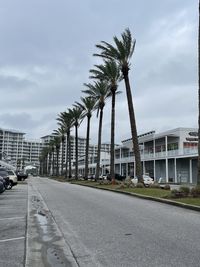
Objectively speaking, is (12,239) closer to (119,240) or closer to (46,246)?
(46,246)

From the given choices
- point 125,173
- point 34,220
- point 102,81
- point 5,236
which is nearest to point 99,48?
point 102,81

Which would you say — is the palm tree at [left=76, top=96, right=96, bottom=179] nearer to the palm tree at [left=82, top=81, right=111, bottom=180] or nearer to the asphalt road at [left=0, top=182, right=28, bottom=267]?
the palm tree at [left=82, top=81, right=111, bottom=180]

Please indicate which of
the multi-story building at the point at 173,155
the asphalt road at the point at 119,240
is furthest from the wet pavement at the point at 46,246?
the multi-story building at the point at 173,155

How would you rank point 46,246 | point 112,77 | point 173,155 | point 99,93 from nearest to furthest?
point 46,246 → point 112,77 → point 99,93 → point 173,155

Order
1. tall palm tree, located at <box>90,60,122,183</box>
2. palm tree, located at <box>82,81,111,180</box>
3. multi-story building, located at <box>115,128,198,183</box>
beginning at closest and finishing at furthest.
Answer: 1. tall palm tree, located at <box>90,60,122,183</box>
2. palm tree, located at <box>82,81,111,180</box>
3. multi-story building, located at <box>115,128,198,183</box>

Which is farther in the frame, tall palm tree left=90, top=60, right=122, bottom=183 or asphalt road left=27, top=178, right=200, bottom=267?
tall palm tree left=90, top=60, right=122, bottom=183

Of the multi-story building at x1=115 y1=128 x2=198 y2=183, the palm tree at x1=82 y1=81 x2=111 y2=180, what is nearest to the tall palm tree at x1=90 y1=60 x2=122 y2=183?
the palm tree at x1=82 y1=81 x2=111 y2=180

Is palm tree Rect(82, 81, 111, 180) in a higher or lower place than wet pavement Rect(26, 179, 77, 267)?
higher

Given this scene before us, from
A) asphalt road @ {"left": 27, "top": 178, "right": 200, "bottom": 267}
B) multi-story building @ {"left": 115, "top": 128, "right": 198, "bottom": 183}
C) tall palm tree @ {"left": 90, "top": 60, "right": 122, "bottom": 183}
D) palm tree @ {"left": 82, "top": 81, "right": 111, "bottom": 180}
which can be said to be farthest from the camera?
multi-story building @ {"left": 115, "top": 128, "right": 198, "bottom": 183}

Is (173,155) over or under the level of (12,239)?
over

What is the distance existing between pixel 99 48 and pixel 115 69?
18.5ft

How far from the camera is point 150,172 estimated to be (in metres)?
81.0

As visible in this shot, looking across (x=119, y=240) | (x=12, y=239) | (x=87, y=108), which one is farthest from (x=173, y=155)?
(x=12, y=239)

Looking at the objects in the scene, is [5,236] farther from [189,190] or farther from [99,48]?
[99,48]
